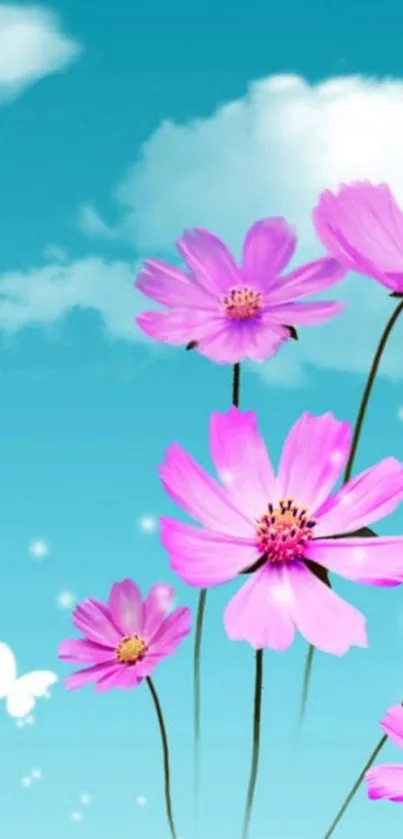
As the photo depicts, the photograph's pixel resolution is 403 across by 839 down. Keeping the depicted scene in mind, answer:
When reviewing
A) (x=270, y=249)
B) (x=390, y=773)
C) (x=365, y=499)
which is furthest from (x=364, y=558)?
(x=270, y=249)

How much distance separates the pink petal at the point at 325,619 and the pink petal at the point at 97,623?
25cm

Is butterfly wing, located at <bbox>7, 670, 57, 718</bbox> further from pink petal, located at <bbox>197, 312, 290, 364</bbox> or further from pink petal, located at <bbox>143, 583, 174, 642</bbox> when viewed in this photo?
pink petal, located at <bbox>197, 312, 290, 364</bbox>

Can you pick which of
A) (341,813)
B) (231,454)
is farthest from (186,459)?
(341,813)

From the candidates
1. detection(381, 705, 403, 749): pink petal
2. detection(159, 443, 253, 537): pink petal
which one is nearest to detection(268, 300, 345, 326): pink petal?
detection(159, 443, 253, 537): pink petal

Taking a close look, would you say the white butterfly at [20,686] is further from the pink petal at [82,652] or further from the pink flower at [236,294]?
the pink flower at [236,294]

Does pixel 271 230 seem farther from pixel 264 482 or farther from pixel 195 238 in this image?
pixel 264 482

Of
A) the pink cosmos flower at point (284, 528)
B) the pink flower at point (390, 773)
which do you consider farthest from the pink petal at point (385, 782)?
the pink cosmos flower at point (284, 528)

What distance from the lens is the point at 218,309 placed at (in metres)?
0.75

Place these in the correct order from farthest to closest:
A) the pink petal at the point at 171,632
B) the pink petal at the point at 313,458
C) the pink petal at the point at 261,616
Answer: the pink petal at the point at 171,632 < the pink petal at the point at 313,458 < the pink petal at the point at 261,616

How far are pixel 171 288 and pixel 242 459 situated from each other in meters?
0.14

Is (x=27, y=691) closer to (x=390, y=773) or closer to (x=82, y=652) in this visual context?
(x=82, y=652)

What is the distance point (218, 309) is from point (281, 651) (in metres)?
0.27

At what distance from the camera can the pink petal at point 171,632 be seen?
754mm

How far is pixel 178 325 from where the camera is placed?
2.31 feet
